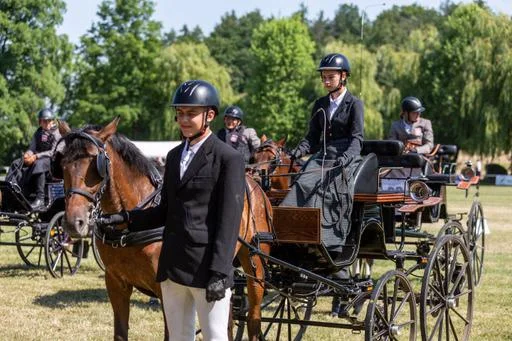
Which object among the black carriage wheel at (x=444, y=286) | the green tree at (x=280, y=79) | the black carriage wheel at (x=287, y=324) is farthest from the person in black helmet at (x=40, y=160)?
the green tree at (x=280, y=79)

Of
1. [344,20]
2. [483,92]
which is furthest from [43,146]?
[344,20]

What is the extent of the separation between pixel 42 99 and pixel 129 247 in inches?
1598

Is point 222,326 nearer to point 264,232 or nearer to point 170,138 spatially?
point 264,232

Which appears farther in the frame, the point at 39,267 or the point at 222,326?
the point at 39,267

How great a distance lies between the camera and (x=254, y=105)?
55.1 m

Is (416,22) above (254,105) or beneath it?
above

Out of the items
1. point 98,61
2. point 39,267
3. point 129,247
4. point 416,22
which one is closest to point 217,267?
point 129,247

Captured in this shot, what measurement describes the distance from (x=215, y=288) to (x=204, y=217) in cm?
39

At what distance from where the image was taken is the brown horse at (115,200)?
5.25 m

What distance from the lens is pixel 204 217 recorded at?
13.8ft

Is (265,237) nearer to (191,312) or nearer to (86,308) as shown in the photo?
(191,312)

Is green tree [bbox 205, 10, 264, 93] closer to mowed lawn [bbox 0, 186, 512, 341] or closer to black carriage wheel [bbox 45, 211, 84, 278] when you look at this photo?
black carriage wheel [bbox 45, 211, 84, 278]

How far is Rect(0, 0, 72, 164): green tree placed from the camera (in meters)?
42.9

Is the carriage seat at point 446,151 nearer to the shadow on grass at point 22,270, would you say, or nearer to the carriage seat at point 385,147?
the carriage seat at point 385,147
